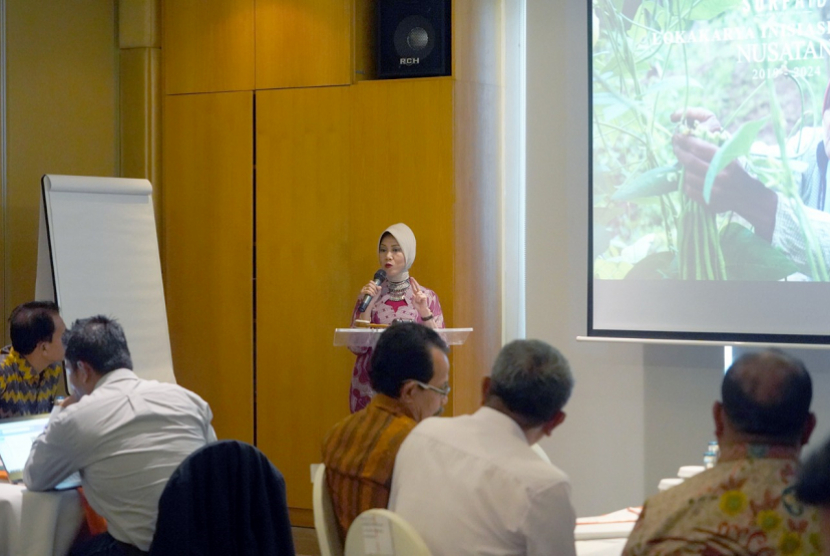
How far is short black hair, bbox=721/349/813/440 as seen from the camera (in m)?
1.54

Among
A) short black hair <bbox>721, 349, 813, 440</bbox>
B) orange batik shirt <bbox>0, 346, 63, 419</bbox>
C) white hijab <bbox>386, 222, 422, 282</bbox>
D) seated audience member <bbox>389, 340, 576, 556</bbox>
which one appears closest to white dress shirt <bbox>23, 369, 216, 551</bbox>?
orange batik shirt <bbox>0, 346, 63, 419</bbox>

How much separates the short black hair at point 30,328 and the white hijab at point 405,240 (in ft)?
5.40

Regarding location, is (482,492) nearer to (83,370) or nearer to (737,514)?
(737,514)

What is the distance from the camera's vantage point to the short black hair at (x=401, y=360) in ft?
7.37

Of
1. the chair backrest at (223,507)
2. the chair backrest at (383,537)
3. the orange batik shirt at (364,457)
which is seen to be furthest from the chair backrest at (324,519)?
the chair backrest at (223,507)

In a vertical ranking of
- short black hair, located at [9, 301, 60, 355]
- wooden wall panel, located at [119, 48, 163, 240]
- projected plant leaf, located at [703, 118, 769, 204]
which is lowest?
short black hair, located at [9, 301, 60, 355]

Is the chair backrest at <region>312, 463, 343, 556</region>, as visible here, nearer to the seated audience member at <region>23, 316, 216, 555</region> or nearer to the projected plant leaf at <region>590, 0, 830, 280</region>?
the seated audience member at <region>23, 316, 216, 555</region>

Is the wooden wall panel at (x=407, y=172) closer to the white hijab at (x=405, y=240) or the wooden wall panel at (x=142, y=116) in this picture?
the white hijab at (x=405, y=240)

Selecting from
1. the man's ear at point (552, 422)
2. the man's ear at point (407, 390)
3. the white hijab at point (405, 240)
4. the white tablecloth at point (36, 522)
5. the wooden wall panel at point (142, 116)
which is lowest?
the white tablecloth at point (36, 522)

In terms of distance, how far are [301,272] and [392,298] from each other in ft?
2.39

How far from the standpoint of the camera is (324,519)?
2082mm

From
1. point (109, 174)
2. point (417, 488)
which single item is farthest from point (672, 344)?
point (109, 174)

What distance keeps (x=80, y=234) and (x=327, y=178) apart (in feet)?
4.23

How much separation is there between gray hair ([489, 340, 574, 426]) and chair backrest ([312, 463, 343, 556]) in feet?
1.69
